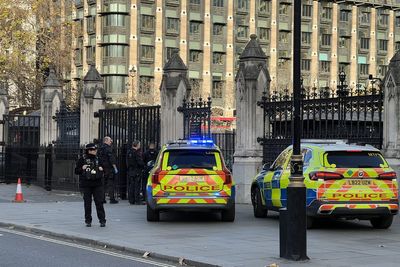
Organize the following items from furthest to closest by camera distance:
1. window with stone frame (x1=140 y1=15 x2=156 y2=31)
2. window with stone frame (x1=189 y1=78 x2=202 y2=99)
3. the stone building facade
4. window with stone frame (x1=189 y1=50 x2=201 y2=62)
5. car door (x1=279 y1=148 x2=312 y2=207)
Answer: window with stone frame (x1=189 y1=50 x2=201 y2=62) → window with stone frame (x1=140 y1=15 x2=156 y2=31) → window with stone frame (x1=189 y1=78 x2=202 y2=99) → the stone building facade → car door (x1=279 y1=148 x2=312 y2=207)

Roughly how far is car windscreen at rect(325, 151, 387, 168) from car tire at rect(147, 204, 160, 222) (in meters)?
4.09

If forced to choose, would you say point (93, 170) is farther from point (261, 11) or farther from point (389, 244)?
point (261, 11)

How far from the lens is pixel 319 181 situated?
14.6 metres

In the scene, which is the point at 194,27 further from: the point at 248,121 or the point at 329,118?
the point at 329,118

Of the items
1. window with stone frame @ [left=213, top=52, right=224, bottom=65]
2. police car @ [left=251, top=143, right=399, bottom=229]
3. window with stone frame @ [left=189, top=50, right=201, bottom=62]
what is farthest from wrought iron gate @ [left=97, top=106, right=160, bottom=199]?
window with stone frame @ [left=213, top=52, right=224, bottom=65]

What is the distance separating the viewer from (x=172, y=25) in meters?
88.9

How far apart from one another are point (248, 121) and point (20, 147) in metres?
13.4

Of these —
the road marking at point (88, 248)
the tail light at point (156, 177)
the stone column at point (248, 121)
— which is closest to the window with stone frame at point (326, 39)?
the stone column at point (248, 121)

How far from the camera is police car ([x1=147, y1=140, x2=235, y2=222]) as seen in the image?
16328 millimetres

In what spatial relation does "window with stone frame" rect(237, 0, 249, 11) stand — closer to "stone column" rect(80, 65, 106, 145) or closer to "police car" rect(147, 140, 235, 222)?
"stone column" rect(80, 65, 106, 145)

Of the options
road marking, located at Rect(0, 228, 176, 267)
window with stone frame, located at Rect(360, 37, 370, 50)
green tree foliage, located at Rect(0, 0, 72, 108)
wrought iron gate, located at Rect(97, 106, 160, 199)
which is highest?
window with stone frame, located at Rect(360, 37, 370, 50)

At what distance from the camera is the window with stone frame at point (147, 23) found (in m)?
86.7

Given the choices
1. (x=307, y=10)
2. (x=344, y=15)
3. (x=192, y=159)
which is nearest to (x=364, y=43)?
(x=344, y=15)

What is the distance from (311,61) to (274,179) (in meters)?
83.5
